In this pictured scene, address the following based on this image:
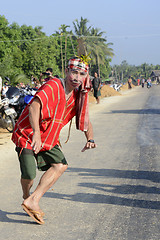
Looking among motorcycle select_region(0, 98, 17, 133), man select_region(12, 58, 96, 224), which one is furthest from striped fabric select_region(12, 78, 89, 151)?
motorcycle select_region(0, 98, 17, 133)

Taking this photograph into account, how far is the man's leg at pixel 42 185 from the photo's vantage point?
393cm

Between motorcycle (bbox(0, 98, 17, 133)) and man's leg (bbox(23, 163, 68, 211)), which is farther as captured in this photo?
motorcycle (bbox(0, 98, 17, 133))

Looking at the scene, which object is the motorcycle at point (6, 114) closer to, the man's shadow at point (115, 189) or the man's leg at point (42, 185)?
the man's shadow at point (115, 189)

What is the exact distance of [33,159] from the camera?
12.9 ft

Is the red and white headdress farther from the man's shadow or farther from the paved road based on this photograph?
the man's shadow

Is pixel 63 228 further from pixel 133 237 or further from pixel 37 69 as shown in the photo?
pixel 37 69

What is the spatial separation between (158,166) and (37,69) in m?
29.4

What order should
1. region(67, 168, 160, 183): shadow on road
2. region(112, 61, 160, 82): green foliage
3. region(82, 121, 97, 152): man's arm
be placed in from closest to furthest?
region(82, 121, 97, 152): man's arm < region(67, 168, 160, 183): shadow on road < region(112, 61, 160, 82): green foliage

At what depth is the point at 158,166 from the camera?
6570mm

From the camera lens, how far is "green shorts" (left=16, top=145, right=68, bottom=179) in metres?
Answer: 3.86

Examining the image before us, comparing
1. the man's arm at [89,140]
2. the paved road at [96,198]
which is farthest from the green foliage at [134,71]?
the man's arm at [89,140]

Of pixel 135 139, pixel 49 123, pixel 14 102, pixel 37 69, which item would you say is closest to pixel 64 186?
pixel 49 123

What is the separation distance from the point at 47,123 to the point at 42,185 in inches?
26.0

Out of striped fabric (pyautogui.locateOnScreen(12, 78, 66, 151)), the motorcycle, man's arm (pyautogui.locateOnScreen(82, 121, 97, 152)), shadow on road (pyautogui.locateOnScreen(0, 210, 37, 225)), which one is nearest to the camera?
striped fabric (pyautogui.locateOnScreen(12, 78, 66, 151))
